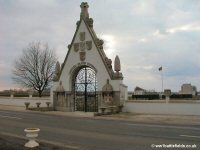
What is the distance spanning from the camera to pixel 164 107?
29.2 meters

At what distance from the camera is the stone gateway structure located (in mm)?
31500

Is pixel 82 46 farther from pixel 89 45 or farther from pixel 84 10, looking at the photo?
pixel 84 10

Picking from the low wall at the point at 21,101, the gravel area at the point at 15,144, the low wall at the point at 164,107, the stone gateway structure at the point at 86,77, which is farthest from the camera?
the low wall at the point at 21,101

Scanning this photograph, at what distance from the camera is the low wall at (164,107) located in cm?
2770

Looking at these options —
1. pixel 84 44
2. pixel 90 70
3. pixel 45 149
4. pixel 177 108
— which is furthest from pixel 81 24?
pixel 45 149

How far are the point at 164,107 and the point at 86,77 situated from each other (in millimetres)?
8069

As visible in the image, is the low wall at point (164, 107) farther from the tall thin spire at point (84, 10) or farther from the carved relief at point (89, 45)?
the tall thin spire at point (84, 10)

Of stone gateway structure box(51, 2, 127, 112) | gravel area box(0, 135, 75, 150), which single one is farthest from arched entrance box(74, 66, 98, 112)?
gravel area box(0, 135, 75, 150)

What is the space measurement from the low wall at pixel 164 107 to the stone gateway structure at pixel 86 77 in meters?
1.07

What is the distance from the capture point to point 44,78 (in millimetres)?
57719

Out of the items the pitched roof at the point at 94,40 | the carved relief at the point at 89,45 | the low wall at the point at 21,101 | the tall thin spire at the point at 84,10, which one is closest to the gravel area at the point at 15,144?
the pitched roof at the point at 94,40

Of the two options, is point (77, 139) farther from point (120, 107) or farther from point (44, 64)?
point (44, 64)

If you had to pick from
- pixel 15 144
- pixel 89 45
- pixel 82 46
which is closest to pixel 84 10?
pixel 82 46

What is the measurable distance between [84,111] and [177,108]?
29.7ft
